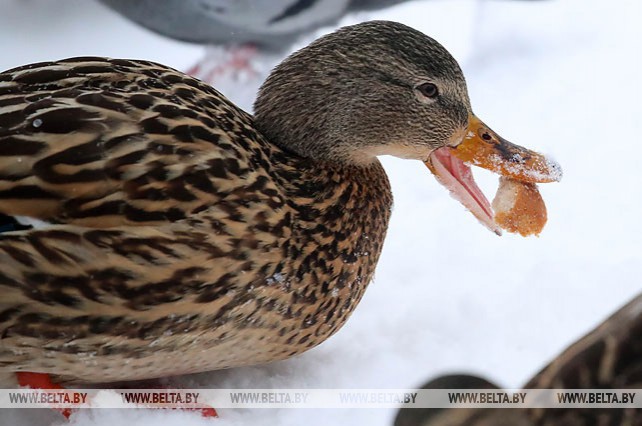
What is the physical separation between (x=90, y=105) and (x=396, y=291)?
88 cm

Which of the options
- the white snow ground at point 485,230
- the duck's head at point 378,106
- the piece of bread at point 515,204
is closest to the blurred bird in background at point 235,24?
the white snow ground at point 485,230

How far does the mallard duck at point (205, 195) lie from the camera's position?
54.7 inches

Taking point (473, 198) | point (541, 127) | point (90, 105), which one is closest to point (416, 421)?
point (90, 105)

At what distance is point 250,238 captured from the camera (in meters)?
1.51

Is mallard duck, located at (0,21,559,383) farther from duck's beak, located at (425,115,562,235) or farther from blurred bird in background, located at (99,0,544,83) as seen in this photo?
blurred bird in background, located at (99,0,544,83)

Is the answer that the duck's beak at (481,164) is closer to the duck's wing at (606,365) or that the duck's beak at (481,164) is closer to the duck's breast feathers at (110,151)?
the duck's breast feathers at (110,151)

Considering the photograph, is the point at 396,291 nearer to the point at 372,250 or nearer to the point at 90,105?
the point at 372,250

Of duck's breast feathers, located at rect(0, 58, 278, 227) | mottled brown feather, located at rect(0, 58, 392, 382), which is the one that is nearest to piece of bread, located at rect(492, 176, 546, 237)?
mottled brown feather, located at rect(0, 58, 392, 382)

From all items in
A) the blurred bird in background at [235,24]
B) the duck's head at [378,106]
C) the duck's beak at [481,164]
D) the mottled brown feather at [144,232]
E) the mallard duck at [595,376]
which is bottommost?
the mallard duck at [595,376]

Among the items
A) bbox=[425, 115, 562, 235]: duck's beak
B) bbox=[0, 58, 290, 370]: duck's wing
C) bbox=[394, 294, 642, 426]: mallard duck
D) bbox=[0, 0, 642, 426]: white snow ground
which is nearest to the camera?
bbox=[394, 294, 642, 426]: mallard duck

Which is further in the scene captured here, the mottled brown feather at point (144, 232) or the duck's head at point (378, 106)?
the duck's head at point (378, 106)

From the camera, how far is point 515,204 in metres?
1.87

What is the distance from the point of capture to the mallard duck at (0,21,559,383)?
1391mm

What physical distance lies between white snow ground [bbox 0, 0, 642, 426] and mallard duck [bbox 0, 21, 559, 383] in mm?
147
